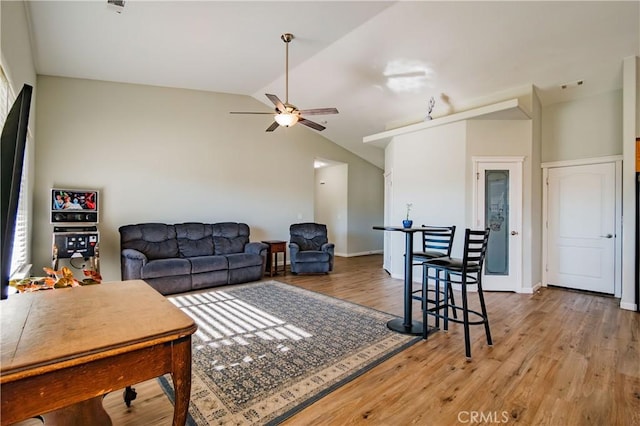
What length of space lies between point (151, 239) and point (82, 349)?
4617 millimetres

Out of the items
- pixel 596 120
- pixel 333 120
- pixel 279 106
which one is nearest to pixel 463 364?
pixel 279 106

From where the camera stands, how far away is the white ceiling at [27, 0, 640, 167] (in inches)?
135

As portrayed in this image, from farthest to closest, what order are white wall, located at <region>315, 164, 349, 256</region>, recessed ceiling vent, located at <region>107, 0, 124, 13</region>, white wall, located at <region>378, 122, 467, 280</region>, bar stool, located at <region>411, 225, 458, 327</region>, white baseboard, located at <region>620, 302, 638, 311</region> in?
white wall, located at <region>315, 164, 349, 256</region> → white wall, located at <region>378, 122, 467, 280</region> → white baseboard, located at <region>620, 302, 638, 311</region> → bar stool, located at <region>411, 225, 458, 327</region> → recessed ceiling vent, located at <region>107, 0, 124, 13</region>

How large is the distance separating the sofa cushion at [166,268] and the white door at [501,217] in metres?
4.61

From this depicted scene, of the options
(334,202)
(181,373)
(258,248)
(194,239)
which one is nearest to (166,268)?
(194,239)

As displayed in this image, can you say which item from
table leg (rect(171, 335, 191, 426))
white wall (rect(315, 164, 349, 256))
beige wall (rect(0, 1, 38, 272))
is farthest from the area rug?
white wall (rect(315, 164, 349, 256))

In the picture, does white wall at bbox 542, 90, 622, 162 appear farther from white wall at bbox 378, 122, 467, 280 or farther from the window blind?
the window blind

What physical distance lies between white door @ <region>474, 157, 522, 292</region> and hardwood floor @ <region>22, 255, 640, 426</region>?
4.26 ft

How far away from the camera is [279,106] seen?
12.0 ft

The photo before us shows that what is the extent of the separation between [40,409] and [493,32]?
16.2 feet

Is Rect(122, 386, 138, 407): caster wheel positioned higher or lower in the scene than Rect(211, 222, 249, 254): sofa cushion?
lower

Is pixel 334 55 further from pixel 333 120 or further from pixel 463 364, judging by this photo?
pixel 463 364

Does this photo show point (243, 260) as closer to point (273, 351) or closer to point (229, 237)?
point (229, 237)

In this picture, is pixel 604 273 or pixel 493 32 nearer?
pixel 493 32
